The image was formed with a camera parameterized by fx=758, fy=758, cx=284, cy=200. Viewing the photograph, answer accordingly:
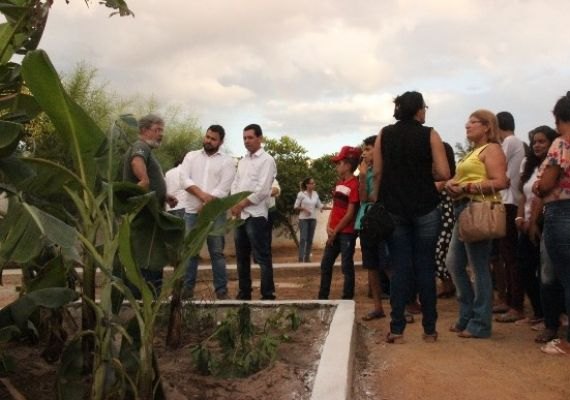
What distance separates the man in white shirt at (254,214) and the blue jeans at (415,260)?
212 centimetres

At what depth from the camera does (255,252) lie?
7523 millimetres

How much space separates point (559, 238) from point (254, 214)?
127 inches

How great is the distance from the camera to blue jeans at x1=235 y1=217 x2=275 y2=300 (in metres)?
7.49

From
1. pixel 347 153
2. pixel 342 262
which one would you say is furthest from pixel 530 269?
pixel 347 153

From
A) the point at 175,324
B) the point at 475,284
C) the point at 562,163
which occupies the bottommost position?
the point at 175,324

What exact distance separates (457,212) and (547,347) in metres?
1.18

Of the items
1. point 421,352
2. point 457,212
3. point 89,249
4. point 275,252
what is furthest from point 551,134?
point 275,252

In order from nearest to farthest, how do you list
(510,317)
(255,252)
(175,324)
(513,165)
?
(175,324), (510,317), (513,165), (255,252)

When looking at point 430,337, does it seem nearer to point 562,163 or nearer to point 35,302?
point 562,163

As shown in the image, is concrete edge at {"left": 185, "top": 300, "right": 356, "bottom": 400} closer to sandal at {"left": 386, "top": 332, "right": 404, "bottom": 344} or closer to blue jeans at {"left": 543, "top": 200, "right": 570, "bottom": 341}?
sandal at {"left": 386, "top": 332, "right": 404, "bottom": 344}

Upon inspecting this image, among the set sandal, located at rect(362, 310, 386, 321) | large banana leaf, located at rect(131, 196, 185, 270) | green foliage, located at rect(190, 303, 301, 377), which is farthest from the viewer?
sandal, located at rect(362, 310, 386, 321)

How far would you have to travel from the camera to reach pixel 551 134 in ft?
20.0

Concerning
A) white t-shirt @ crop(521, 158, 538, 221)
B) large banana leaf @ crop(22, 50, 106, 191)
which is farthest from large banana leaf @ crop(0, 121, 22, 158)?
white t-shirt @ crop(521, 158, 538, 221)

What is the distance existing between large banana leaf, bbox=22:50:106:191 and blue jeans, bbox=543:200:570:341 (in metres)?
3.17
